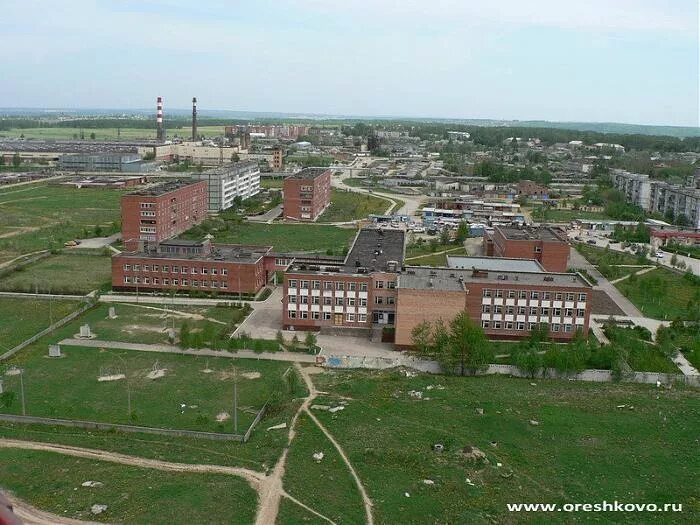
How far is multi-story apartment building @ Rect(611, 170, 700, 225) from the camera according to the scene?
77062 mm

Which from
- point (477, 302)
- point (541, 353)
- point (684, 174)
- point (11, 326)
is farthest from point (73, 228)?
point (684, 174)

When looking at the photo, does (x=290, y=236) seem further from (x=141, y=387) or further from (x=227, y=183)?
(x=141, y=387)

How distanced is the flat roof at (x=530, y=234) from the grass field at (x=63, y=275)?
30.9m

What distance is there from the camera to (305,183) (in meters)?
77.9

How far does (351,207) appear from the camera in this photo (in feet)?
291

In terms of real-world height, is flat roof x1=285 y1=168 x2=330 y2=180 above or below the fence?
above

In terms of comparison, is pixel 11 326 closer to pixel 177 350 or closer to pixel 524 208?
pixel 177 350

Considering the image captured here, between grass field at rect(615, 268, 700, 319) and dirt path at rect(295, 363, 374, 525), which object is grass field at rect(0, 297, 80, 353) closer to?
dirt path at rect(295, 363, 374, 525)

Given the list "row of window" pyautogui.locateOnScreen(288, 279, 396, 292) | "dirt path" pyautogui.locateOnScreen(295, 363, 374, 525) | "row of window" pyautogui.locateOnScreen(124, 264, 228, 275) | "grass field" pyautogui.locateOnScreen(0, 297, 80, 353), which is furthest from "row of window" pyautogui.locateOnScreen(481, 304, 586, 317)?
"grass field" pyautogui.locateOnScreen(0, 297, 80, 353)

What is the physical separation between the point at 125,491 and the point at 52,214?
212 feet

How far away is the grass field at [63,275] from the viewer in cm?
4522

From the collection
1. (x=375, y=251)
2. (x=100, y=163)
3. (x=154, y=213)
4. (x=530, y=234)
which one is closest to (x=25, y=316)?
(x=375, y=251)

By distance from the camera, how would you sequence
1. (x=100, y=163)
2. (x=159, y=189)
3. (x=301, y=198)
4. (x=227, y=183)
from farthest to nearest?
(x=100, y=163), (x=227, y=183), (x=301, y=198), (x=159, y=189)

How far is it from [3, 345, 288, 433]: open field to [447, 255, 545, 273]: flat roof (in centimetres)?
1715
